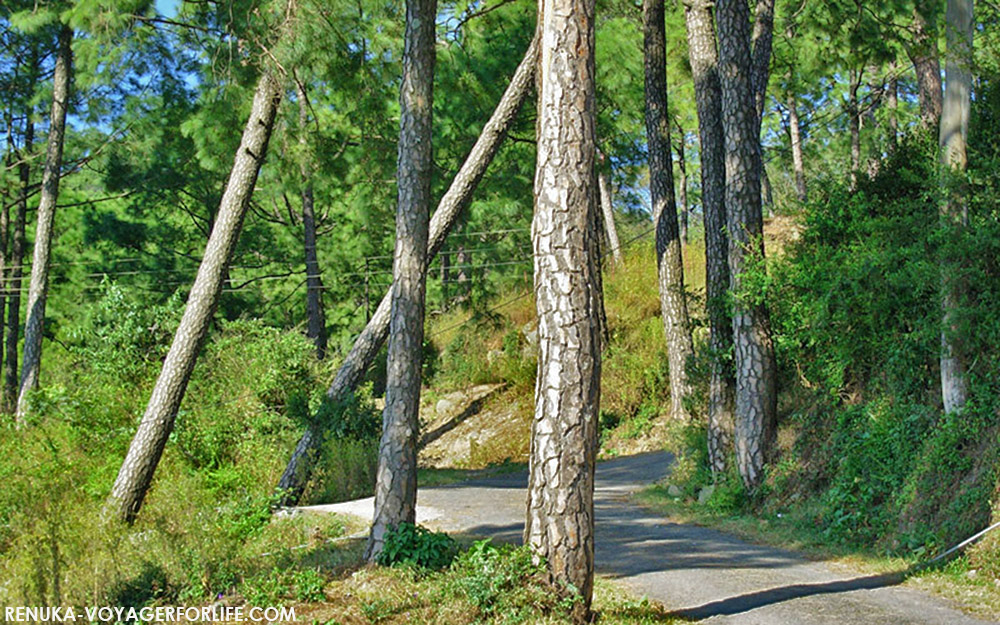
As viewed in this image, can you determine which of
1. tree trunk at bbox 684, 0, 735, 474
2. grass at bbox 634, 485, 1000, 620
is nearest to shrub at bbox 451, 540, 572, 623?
grass at bbox 634, 485, 1000, 620

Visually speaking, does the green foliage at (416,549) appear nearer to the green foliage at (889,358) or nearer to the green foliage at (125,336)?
the green foliage at (889,358)

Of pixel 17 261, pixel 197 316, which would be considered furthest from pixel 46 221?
pixel 197 316

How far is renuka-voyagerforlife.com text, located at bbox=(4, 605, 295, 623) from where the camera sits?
666 centimetres

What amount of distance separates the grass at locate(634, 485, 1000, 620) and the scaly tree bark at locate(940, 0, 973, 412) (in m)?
1.59

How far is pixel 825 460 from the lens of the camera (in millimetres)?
9852

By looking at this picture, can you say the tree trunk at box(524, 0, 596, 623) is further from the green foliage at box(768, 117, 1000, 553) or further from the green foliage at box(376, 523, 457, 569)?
the green foliage at box(768, 117, 1000, 553)

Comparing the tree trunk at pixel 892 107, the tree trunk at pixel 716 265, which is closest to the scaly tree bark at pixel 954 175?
the tree trunk at pixel 892 107

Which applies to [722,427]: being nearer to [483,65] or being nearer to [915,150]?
[915,150]

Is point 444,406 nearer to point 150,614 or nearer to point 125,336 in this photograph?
point 125,336

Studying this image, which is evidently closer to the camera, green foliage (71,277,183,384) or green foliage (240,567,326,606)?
green foliage (240,567,326,606)

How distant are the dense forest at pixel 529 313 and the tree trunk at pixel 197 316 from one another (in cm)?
4

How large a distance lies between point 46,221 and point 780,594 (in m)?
18.8

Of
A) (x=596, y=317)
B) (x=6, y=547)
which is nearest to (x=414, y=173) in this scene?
(x=596, y=317)

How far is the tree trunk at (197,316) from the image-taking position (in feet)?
37.4
